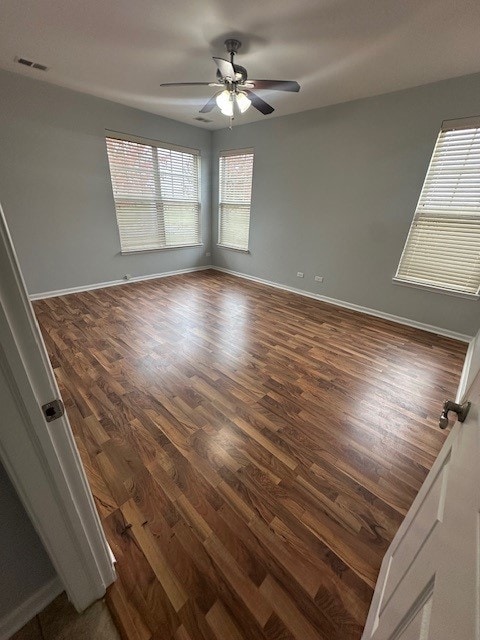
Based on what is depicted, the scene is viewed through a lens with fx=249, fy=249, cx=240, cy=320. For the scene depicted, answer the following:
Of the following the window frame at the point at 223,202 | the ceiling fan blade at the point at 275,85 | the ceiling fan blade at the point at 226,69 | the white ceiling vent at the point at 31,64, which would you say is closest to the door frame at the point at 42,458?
the ceiling fan blade at the point at 226,69

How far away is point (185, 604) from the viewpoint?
96cm

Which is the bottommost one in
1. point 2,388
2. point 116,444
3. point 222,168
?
point 116,444

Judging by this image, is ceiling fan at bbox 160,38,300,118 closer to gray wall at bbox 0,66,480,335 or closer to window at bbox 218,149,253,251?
gray wall at bbox 0,66,480,335

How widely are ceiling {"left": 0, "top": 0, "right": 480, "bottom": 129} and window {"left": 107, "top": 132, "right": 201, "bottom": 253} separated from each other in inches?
39.3

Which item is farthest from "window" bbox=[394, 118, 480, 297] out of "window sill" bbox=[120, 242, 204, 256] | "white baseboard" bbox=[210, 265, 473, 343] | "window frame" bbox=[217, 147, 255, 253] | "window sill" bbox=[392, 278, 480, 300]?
"window sill" bbox=[120, 242, 204, 256]

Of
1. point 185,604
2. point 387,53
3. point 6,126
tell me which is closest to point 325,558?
point 185,604

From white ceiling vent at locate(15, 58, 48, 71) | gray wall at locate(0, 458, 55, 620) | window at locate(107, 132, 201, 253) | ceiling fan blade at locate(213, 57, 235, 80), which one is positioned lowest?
gray wall at locate(0, 458, 55, 620)

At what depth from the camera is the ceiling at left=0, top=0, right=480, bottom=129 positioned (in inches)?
67.1

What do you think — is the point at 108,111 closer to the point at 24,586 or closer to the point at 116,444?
the point at 116,444

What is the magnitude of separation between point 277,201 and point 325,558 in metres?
4.41

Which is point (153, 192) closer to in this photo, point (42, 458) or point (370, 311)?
point (370, 311)

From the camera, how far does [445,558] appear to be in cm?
44

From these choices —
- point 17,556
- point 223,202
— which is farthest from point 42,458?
point 223,202

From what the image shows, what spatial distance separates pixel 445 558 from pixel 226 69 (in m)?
2.86
